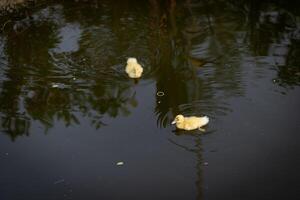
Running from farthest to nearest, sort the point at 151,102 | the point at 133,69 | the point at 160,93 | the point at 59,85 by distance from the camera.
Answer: the point at 59,85 < the point at 133,69 < the point at 160,93 < the point at 151,102

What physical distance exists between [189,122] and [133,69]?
1.50m

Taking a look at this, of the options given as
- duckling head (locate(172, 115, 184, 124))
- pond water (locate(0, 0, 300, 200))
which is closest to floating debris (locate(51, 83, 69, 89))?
pond water (locate(0, 0, 300, 200))

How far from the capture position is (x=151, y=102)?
6.25 meters

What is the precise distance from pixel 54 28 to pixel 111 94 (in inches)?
107

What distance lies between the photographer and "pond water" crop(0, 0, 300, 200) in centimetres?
505

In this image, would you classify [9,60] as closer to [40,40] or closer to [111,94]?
[40,40]

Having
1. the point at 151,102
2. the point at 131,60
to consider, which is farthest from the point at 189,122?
the point at 131,60

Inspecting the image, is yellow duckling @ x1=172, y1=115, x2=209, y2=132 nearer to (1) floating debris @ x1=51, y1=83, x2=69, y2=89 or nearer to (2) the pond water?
(2) the pond water

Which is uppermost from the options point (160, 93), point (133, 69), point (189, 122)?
point (133, 69)

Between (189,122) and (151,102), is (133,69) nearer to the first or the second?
(151,102)

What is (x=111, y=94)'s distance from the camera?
6480mm

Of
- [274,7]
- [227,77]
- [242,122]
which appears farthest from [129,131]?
[274,7]

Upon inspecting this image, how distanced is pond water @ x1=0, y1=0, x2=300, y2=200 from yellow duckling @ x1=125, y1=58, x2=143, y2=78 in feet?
0.39

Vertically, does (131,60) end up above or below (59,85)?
above
